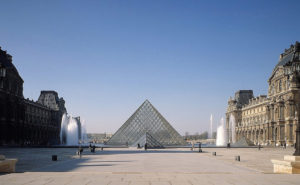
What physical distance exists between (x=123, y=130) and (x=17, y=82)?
79.7 feet

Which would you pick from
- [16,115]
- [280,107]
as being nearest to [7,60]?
[16,115]

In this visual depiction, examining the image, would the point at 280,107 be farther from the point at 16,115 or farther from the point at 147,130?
the point at 16,115

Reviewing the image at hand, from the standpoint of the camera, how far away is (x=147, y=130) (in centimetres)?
5272

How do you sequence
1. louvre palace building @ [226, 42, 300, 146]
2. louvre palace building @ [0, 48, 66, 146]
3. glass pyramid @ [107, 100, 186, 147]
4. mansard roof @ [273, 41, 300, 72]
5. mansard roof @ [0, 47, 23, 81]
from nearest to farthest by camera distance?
glass pyramid @ [107, 100, 186, 147] < louvre palace building @ [226, 42, 300, 146] < louvre palace building @ [0, 48, 66, 146] < mansard roof @ [273, 41, 300, 72] < mansard roof @ [0, 47, 23, 81]

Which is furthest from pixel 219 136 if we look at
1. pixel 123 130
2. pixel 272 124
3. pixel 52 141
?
pixel 52 141

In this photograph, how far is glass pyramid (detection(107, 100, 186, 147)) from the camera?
51781mm

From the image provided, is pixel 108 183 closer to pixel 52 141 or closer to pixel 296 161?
pixel 296 161

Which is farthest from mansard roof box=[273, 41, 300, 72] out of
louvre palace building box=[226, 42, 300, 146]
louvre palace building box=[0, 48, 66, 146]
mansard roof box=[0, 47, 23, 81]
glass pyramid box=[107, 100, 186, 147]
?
mansard roof box=[0, 47, 23, 81]

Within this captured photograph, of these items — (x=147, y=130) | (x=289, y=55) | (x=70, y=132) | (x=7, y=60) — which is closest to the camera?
(x=147, y=130)

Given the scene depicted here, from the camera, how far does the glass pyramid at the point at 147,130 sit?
51.8 m

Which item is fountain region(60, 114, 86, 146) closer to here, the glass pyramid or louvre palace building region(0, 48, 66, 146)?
louvre palace building region(0, 48, 66, 146)

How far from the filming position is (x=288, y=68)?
56344 millimetres

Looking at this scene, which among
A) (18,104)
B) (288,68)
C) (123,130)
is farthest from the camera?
(18,104)

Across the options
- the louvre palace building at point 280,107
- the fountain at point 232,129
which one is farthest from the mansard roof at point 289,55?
the fountain at point 232,129
